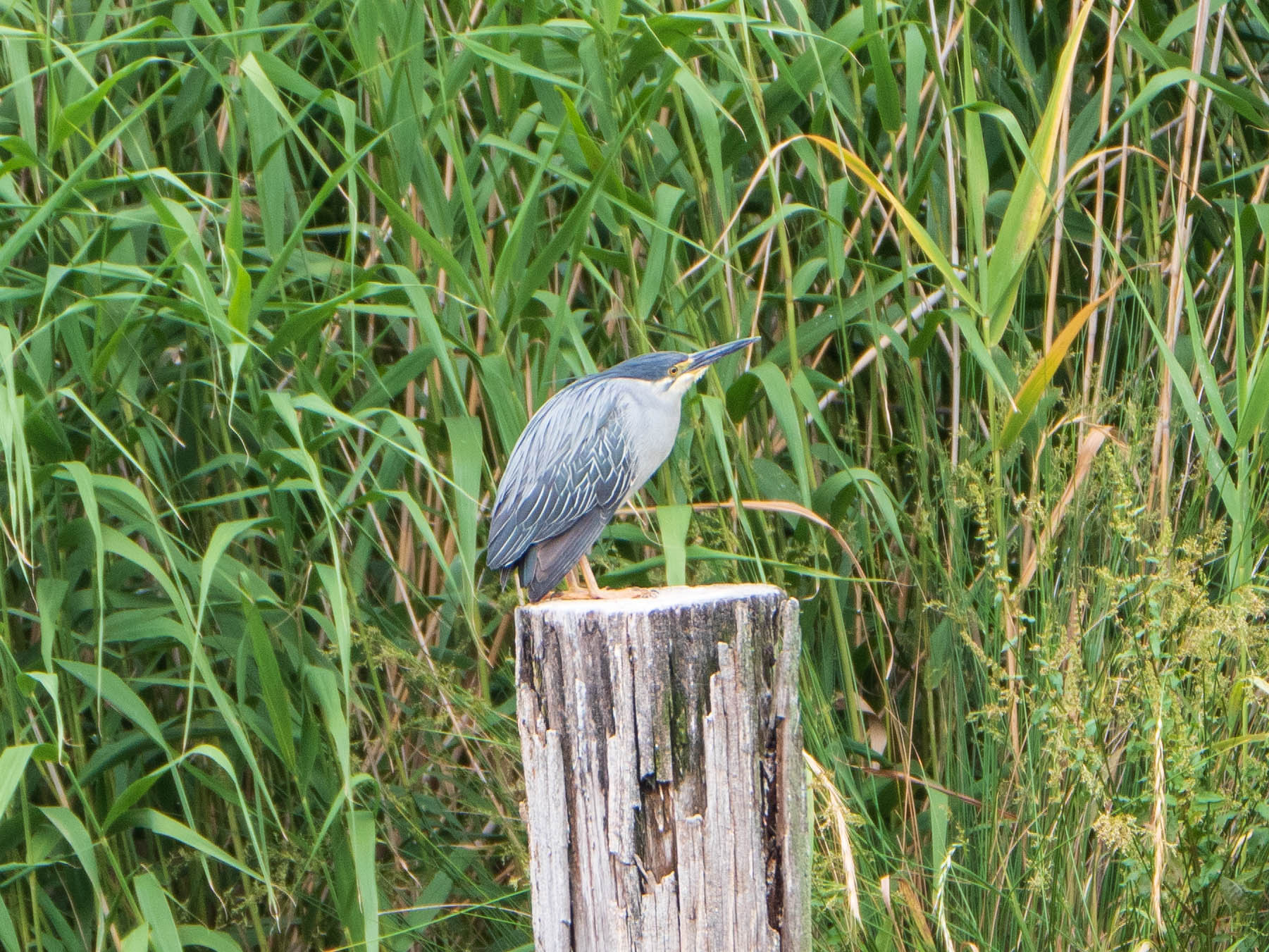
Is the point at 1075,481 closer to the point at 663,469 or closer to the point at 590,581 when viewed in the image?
the point at 663,469

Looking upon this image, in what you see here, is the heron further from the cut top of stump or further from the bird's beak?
the cut top of stump

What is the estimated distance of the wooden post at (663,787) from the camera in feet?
4.31

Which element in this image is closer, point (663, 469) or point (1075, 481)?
point (1075, 481)

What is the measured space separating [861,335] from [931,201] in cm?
28

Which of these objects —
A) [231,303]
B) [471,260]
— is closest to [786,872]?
[231,303]

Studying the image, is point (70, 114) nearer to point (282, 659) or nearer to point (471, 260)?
point (471, 260)

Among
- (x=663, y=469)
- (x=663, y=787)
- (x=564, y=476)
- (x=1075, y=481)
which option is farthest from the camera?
(x=663, y=469)

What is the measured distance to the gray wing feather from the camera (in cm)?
180

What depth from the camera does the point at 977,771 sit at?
87.1 inches

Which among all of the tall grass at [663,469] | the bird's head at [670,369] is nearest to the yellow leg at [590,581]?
the tall grass at [663,469]

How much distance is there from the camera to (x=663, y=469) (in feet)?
7.03

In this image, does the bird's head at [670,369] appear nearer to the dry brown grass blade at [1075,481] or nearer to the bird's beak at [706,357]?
the bird's beak at [706,357]

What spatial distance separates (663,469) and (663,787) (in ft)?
2.91

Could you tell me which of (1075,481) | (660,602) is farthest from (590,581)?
(1075,481)
